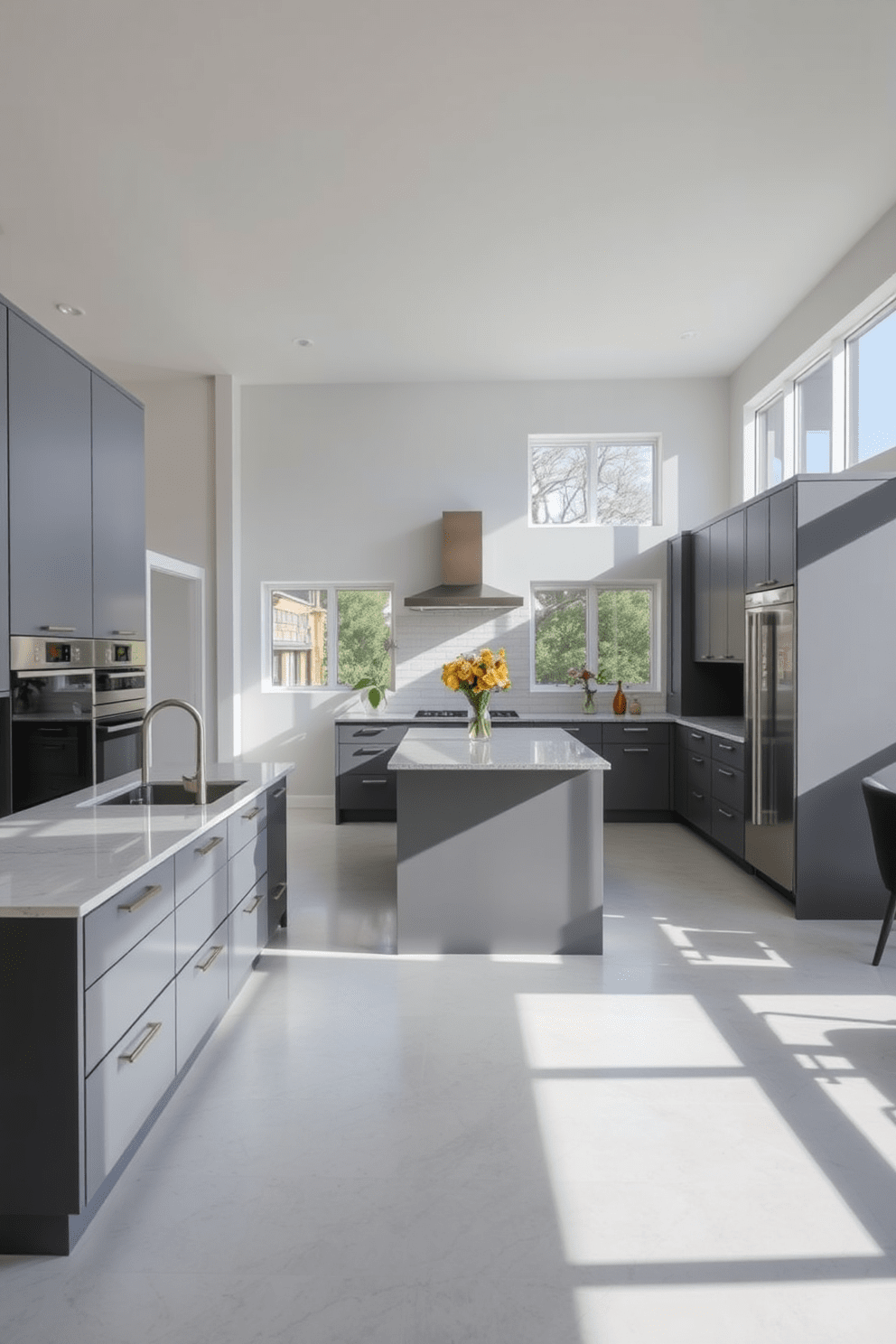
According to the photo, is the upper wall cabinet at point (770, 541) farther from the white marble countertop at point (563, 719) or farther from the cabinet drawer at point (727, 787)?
Result: the white marble countertop at point (563, 719)

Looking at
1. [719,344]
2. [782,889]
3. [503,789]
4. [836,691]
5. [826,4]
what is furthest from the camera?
[719,344]

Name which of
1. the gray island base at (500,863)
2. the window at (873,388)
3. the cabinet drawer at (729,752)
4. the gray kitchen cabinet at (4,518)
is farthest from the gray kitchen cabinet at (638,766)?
the gray kitchen cabinet at (4,518)

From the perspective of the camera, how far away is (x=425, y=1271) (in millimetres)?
1805

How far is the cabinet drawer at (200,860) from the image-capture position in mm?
2492

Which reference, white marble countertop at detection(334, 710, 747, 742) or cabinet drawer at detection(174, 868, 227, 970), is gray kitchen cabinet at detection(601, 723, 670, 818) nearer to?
white marble countertop at detection(334, 710, 747, 742)

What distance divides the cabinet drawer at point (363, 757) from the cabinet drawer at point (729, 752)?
246 centimetres

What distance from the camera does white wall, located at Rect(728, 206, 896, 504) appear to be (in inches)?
180

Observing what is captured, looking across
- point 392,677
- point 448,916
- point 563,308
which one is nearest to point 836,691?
point 448,916

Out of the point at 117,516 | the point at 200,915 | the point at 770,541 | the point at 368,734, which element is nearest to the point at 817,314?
the point at 770,541

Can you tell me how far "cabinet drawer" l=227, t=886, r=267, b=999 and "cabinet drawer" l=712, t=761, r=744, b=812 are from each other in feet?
9.80

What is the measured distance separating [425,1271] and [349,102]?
4092 millimetres

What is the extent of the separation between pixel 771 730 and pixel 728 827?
110 centimetres

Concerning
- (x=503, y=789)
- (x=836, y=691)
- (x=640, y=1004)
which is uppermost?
(x=836, y=691)

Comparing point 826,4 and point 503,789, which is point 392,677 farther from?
point 826,4
